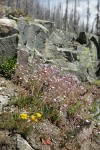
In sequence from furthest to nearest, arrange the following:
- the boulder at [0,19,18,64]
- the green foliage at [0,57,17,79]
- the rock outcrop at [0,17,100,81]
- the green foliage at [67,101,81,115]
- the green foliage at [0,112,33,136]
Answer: the rock outcrop at [0,17,100,81] < the boulder at [0,19,18,64] < the green foliage at [0,57,17,79] < the green foliage at [67,101,81,115] < the green foliage at [0,112,33,136]

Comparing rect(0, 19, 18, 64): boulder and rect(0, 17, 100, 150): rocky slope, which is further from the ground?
rect(0, 19, 18, 64): boulder

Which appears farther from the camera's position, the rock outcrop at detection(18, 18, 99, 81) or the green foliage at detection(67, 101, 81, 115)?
the rock outcrop at detection(18, 18, 99, 81)

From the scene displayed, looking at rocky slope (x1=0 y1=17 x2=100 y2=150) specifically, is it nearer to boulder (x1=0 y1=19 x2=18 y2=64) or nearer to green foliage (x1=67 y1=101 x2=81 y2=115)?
boulder (x1=0 y1=19 x2=18 y2=64)

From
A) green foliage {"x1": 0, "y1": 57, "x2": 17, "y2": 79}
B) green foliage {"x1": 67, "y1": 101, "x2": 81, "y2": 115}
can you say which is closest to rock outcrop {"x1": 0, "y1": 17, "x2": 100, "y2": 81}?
green foliage {"x1": 0, "y1": 57, "x2": 17, "y2": 79}

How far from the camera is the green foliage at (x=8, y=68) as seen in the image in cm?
1117

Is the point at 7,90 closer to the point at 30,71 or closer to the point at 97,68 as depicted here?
the point at 30,71

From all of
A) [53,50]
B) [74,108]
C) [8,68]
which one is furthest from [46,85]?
[53,50]

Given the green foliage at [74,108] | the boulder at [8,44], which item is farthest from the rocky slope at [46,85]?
the green foliage at [74,108]

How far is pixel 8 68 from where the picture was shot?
11195 mm

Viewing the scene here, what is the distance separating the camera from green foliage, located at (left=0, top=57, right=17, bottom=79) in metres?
11.2

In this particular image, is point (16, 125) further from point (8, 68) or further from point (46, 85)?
point (8, 68)

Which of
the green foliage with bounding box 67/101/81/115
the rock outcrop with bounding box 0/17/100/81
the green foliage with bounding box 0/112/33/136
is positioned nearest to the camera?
the green foliage with bounding box 0/112/33/136

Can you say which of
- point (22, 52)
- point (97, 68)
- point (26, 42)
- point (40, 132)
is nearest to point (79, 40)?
point (97, 68)

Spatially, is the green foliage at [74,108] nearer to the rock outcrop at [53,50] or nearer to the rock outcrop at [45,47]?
the rock outcrop at [45,47]
